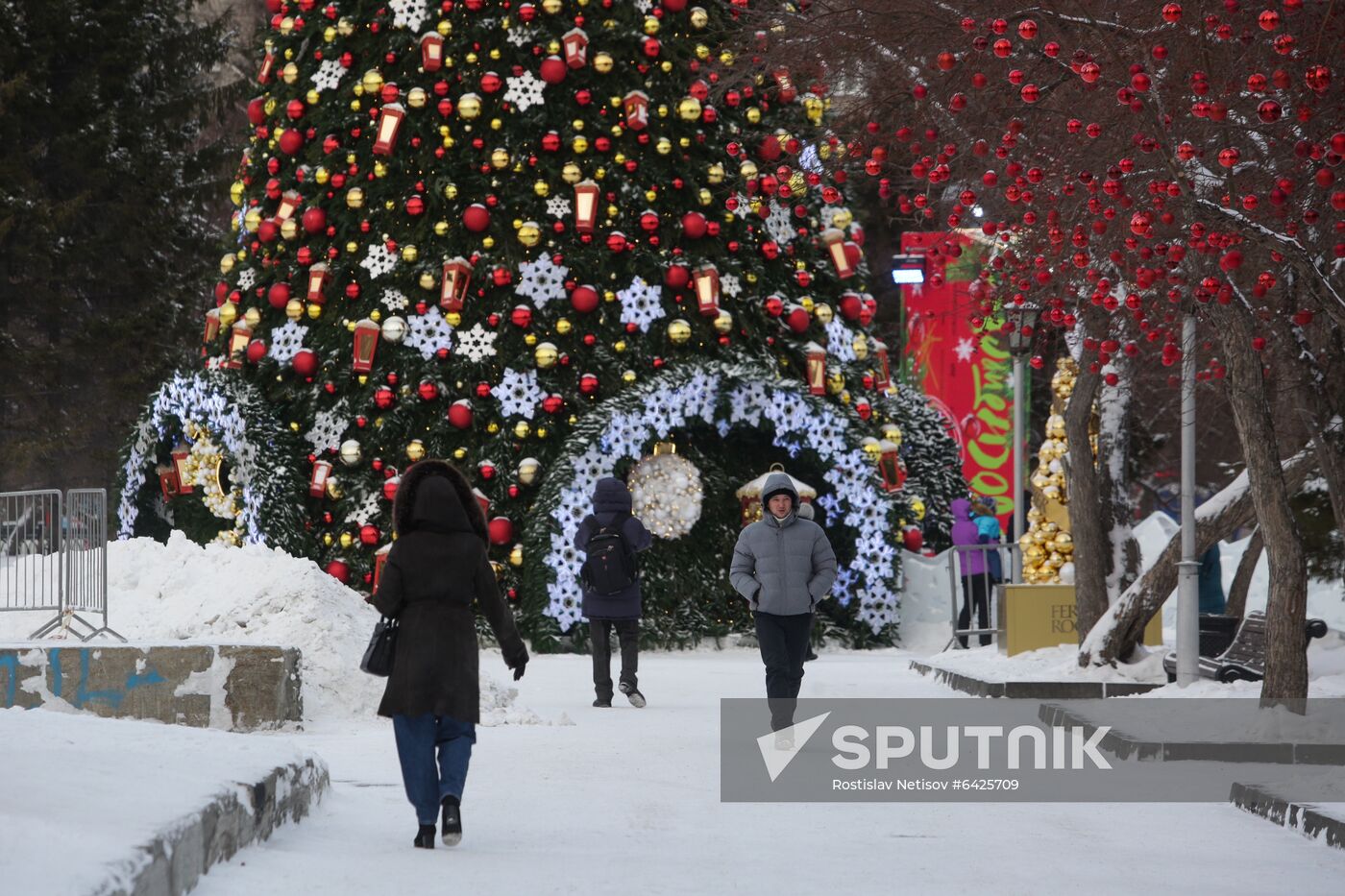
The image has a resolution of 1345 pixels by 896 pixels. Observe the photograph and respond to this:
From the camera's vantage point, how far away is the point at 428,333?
87.1 feet

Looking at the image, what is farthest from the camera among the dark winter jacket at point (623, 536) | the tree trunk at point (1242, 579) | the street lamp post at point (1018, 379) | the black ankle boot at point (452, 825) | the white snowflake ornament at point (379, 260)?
the white snowflake ornament at point (379, 260)

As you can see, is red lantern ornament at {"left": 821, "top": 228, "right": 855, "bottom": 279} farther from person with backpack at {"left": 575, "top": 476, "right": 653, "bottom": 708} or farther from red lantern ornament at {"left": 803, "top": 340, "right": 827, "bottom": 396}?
person with backpack at {"left": 575, "top": 476, "right": 653, "bottom": 708}

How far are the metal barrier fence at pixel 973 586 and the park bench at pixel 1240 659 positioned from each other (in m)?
7.09

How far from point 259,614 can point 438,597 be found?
728 cm

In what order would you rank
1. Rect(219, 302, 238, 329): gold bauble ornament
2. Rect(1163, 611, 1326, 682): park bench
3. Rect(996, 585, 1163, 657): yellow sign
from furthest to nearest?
Rect(219, 302, 238, 329): gold bauble ornament → Rect(996, 585, 1163, 657): yellow sign → Rect(1163, 611, 1326, 682): park bench

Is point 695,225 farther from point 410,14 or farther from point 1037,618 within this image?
point 1037,618

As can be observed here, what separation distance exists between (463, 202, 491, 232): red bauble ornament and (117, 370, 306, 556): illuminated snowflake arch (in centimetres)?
374

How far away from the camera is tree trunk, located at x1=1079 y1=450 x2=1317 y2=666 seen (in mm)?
17938

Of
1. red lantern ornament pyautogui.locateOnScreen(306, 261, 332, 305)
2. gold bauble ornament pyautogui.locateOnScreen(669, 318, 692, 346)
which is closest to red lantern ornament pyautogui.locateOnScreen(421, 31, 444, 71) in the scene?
red lantern ornament pyautogui.locateOnScreen(306, 261, 332, 305)

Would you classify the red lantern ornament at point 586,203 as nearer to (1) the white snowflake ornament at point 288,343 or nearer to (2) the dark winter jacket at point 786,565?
(1) the white snowflake ornament at point 288,343

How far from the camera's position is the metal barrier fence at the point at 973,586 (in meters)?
25.5

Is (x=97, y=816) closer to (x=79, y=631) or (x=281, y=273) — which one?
(x=79, y=631)

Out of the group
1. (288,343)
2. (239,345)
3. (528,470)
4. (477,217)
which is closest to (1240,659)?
(528,470)

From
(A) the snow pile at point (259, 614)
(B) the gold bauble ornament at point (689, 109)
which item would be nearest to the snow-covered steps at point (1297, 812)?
(A) the snow pile at point (259, 614)
